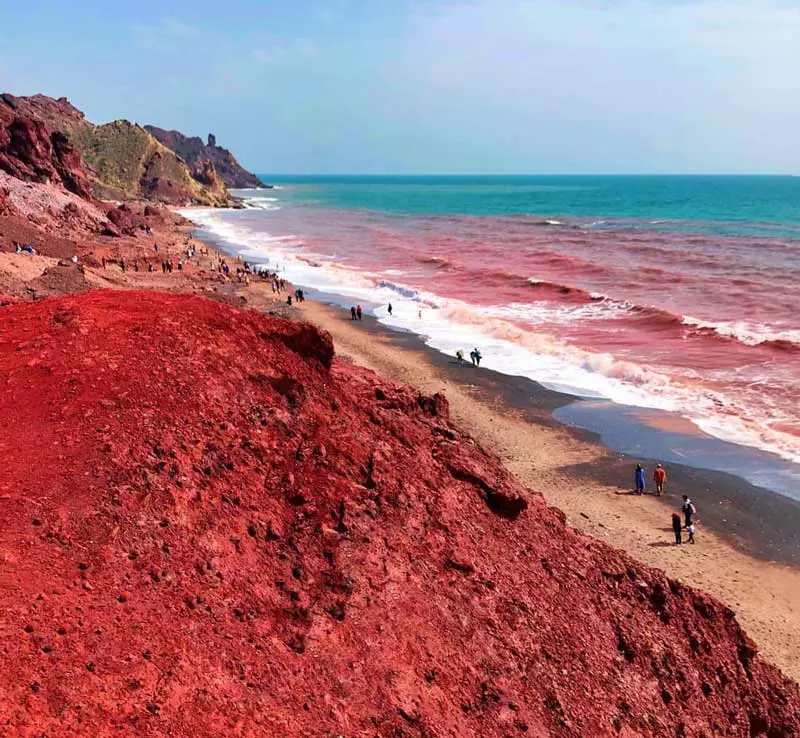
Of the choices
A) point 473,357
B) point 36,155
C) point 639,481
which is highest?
point 36,155

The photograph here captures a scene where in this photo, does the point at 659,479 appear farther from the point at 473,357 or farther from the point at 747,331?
the point at 747,331

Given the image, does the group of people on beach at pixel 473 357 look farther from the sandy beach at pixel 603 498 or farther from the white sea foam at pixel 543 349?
the white sea foam at pixel 543 349

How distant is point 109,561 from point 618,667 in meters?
6.42

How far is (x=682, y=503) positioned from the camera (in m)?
19.0

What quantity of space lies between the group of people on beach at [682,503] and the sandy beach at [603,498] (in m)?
0.24

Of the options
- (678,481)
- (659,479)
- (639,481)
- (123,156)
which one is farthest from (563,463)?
(123,156)

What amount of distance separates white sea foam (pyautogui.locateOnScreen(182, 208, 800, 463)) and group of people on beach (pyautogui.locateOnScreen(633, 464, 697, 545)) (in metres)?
5.19

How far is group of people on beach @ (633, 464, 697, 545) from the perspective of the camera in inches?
662

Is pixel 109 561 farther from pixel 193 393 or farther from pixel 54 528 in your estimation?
pixel 193 393

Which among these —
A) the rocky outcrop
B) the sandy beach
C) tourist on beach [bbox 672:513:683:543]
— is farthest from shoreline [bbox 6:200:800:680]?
the rocky outcrop

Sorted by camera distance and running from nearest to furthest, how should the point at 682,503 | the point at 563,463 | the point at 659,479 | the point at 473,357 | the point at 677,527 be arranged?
the point at 677,527 < the point at 682,503 < the point at 659,479 < the point at 563,463 < the point at 473,357

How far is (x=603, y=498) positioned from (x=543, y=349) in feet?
54.3

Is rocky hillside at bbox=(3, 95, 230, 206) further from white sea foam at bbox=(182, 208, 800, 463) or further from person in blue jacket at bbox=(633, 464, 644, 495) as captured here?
person in blue jacket at bbox=(633, 464, 644, 495)

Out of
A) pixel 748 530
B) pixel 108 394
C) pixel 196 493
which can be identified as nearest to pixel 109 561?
pixel 196 493
